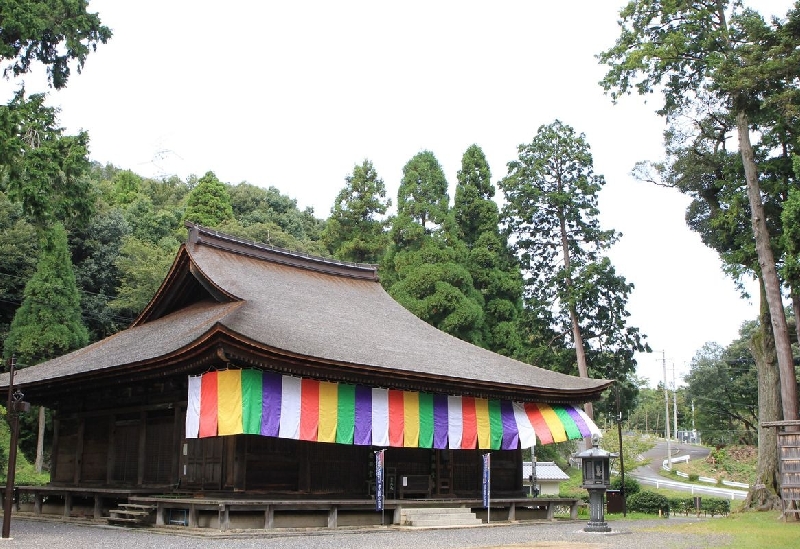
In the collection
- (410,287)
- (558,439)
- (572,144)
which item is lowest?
(558,439)

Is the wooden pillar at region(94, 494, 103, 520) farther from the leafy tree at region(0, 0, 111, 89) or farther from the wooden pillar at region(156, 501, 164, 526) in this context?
the leafy tree at region(0, 0, 111, 89)

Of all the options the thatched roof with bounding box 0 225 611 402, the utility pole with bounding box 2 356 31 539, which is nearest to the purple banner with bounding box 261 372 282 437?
the thatched roof with bounding box 0 225 611 402

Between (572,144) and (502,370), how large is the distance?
57.4 feet

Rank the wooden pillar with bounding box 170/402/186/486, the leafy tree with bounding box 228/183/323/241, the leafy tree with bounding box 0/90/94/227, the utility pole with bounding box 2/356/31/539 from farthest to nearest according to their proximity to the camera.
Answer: the leafy tree with bounding box 228/183/323/241 < the wooden pillar with bounding box 170/402/186/486 < the leafy tree with bounding box 0/90/94/227 < the utility pole with bounding box 2/356/31/539

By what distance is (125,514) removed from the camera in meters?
16.2

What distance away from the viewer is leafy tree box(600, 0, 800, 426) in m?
20.3

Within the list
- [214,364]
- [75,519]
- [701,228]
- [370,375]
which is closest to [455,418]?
[370,375]

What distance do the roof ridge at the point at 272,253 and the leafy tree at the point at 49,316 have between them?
14.0 m

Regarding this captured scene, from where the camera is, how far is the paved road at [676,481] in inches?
1691

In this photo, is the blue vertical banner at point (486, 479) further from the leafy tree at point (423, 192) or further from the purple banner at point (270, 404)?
the leafy tree at point (423, 192)

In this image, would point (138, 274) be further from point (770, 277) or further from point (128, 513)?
point (770, 277)

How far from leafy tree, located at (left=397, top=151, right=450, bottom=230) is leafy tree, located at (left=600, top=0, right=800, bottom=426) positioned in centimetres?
1458

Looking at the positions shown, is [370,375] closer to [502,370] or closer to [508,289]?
[502,370]

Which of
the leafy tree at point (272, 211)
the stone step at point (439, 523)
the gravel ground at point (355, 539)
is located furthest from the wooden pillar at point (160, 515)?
the leafy tree at point (272, 211)
